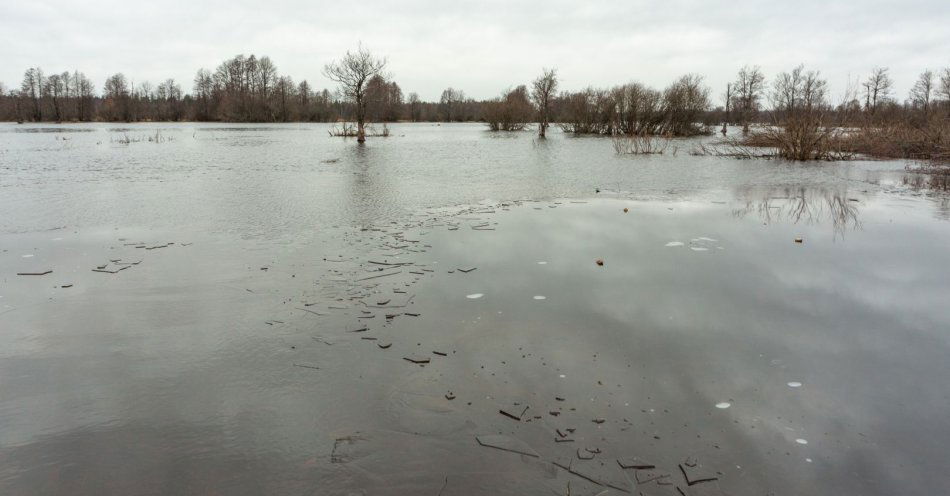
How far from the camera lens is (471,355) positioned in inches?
181

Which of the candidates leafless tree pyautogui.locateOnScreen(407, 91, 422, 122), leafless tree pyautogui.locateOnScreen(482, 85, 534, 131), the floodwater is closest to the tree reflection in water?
the floodwater

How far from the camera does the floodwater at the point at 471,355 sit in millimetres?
3178

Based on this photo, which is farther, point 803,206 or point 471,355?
point 803,206

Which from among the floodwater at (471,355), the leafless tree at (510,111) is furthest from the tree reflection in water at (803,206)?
the leafless tree at (510,111)

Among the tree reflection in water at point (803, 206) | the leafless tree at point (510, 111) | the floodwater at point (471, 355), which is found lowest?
the floodwater at point (471, 355)

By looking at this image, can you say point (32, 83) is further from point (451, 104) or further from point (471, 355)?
point (471, 355)

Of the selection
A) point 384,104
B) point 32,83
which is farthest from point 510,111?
point 32,83

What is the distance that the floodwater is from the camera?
318 centimetres

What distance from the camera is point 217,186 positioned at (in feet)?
49.7

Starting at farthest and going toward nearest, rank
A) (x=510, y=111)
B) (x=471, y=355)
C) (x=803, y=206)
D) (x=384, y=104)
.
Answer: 1. (x=384, y=104)
2. (x=510, y=111)
3. (x=803, y=206)
4. (x=471, y=355)

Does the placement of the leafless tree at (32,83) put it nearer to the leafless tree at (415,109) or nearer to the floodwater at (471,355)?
the leafless tree at (415,109)

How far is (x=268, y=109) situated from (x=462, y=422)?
107m

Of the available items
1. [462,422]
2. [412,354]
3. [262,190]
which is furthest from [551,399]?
[262,190]

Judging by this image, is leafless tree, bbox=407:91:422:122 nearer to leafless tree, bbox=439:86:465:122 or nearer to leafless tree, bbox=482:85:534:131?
leafless tree, bbox=439:86:465:122
